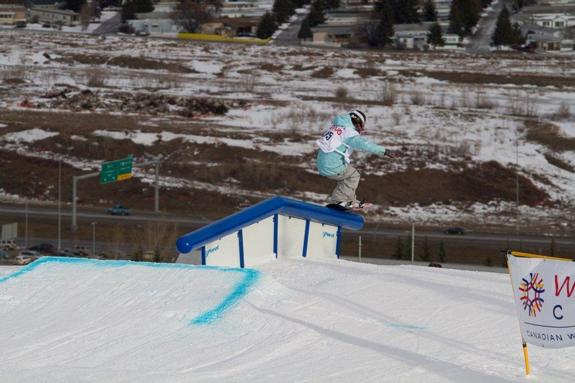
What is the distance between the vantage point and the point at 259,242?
1230 cm

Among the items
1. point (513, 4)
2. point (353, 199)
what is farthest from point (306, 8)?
point (353, 199)

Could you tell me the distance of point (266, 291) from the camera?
9844mm

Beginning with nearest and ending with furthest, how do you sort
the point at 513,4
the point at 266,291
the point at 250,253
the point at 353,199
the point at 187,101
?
the point at 266,291, the point at 250,253, the point at 353,199, the point at 187,101, the point at 513,4

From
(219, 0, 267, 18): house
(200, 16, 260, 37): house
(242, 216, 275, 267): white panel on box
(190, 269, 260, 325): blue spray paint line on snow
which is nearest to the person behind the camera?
(190, 269, 260, 325): blue spray paint line on snow

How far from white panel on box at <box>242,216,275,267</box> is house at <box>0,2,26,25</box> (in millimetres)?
87395

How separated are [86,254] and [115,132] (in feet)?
67.3

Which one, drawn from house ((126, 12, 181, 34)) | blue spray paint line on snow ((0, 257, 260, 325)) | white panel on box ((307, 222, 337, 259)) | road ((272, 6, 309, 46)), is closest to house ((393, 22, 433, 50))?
road ((272, 6, 309, 46))

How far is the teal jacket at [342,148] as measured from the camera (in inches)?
469

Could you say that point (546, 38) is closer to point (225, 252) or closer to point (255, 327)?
point (225, 252)

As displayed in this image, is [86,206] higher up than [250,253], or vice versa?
[250,253]

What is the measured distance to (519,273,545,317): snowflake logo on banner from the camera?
735cm

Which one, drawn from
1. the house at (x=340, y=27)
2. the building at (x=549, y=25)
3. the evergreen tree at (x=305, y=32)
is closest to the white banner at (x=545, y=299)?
the building at (x=549, y=25)

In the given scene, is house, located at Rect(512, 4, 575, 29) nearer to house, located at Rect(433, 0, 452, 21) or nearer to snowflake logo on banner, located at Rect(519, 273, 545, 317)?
house, located at Rect(433, 0, 452, 21)

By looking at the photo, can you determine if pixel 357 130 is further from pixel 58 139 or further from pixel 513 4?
pixel 513 4
